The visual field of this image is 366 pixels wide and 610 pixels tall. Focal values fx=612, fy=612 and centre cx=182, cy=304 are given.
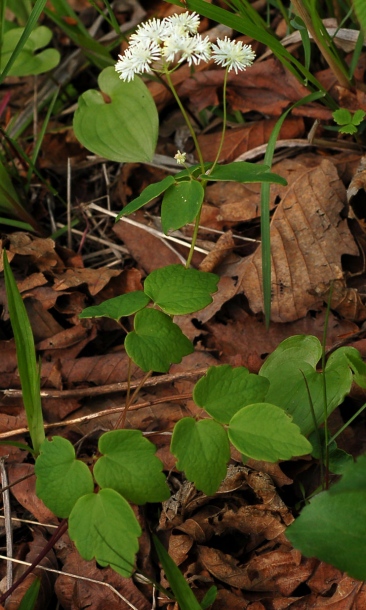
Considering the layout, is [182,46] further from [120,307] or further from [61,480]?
[61,480]

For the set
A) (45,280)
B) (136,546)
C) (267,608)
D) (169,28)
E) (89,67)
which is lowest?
(267,608)

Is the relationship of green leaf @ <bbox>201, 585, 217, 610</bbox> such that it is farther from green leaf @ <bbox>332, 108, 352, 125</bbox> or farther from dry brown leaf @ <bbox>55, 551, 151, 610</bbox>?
green leaf @ <bbox>332, 108, 352, 125</bbox>

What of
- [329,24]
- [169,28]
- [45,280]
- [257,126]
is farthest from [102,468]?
[329,24]

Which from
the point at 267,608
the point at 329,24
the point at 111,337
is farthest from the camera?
the point at 329,24

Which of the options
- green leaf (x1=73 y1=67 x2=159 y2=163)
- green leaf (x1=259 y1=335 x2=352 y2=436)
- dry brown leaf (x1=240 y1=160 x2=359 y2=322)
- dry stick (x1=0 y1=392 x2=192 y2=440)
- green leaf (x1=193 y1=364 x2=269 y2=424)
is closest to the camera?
green leaf (x1=193 y1=364 x2=269 y2=424)

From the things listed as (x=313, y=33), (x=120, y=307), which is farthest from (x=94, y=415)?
(x=313, y=33)

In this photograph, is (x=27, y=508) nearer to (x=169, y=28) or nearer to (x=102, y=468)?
(x=102, y=468)

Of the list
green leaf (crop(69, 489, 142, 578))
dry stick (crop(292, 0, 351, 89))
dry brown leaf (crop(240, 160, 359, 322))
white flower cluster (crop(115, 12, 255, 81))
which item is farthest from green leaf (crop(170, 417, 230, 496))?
dry stick (crop(292, 0, 351, 89))
